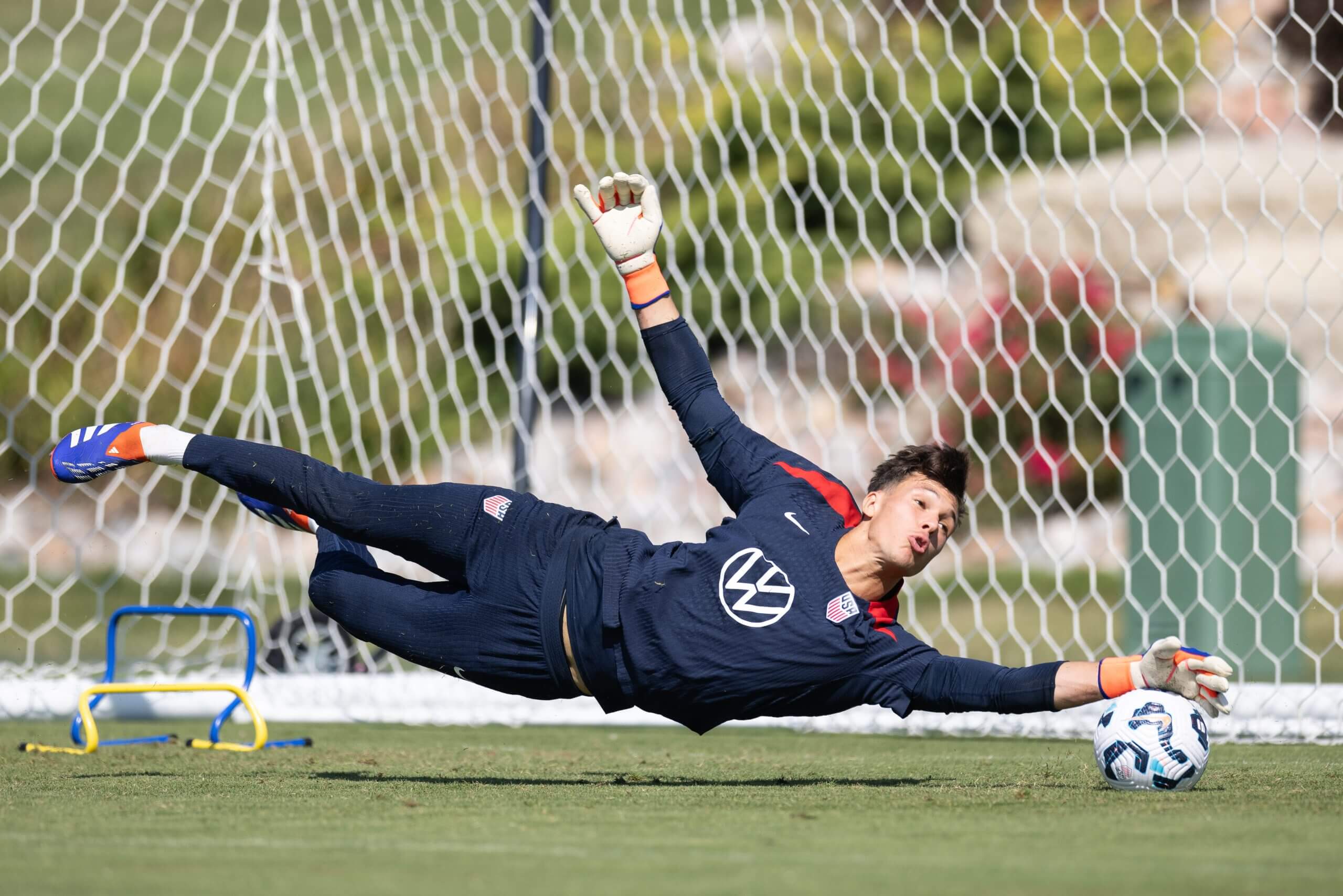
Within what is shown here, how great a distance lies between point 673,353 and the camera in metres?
4.69

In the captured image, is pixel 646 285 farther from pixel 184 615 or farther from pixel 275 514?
pixel 184 615

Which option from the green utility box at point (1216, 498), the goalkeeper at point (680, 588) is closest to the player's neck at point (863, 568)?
the goalkeeper at point (680, 588)

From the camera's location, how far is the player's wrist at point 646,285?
15.5 feet

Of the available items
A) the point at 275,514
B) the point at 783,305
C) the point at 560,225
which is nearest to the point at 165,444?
the point at 275,514

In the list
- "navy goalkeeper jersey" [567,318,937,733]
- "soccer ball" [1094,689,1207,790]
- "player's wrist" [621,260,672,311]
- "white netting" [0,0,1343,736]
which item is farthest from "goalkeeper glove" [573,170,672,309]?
"white netting" [0,0,1343,736]

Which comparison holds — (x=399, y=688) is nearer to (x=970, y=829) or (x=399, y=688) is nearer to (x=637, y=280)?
(x=637, y=280)

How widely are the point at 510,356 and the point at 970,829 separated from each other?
424 inches

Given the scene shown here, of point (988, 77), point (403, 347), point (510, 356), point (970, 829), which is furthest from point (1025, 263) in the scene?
point (970, 829)

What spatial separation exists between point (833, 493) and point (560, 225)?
1287cm

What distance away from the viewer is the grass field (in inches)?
105

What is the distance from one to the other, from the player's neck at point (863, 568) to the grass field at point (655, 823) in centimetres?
52

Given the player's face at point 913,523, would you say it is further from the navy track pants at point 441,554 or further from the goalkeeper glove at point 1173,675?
the navy track pants at point 441,554

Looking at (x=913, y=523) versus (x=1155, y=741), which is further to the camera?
(x=913, y=523)

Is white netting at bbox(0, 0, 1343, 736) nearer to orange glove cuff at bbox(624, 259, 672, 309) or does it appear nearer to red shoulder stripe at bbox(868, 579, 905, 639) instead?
red shoulder stripe at bbox(868, 579, 905, 639)
